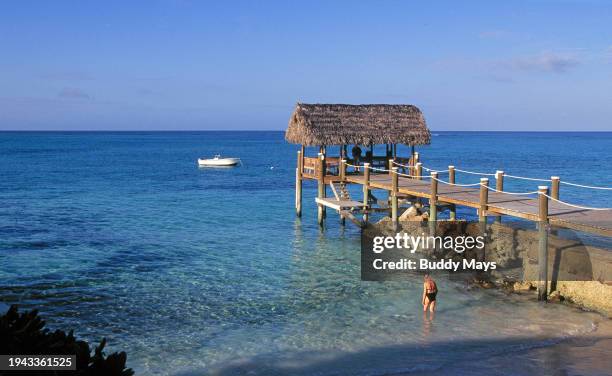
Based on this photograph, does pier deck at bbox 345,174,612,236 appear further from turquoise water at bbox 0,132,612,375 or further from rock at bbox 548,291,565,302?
turquoise water at bbox 0,132,612,375

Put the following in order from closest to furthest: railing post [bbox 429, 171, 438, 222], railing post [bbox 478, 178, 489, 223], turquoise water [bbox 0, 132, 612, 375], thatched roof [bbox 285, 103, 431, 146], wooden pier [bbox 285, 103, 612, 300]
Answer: turquoise water [bbox 0, 132, 612, 375], railing post [bbox 478, 178, 489, 223], railing post [bbox 429, 171, 438, 222], wooden pier [bbox 285, 103, 612, 300], thatched roof [bbox 285, 103, 431, 146]

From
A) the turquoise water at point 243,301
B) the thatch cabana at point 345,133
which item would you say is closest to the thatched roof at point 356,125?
the thatch cabana at point 345,133

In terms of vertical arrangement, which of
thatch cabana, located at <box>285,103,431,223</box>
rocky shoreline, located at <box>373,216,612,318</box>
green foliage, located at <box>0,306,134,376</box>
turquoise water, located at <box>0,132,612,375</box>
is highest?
thatch cabana, located at <box>285,103,431,223</box>

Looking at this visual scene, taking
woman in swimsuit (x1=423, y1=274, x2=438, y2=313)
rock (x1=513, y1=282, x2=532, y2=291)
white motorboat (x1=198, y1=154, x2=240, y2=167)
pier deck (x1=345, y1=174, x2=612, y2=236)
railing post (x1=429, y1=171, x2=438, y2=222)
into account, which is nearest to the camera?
pier deck (x1=345, y1=174, x2=612, y2=236)

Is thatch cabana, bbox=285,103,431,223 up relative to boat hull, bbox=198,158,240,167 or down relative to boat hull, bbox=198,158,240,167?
up

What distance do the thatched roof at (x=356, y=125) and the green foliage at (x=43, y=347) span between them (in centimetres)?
2031

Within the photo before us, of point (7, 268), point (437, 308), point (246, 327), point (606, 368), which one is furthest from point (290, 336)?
point (7, 268)

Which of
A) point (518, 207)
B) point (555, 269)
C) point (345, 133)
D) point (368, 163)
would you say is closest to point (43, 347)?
point (518, 207)

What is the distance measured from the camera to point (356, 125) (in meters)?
27.4

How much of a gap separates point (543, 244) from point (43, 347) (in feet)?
40.4

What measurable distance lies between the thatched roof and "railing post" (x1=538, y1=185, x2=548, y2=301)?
11969 mm

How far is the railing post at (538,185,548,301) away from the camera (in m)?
15.2

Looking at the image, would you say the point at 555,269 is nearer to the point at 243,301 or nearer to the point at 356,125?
the point at 243,301

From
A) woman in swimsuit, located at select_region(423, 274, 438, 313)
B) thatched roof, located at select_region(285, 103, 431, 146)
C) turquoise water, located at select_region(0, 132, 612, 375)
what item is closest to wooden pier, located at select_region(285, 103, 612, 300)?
thatched roof, located at select_region(285, 103, 431, 146)
